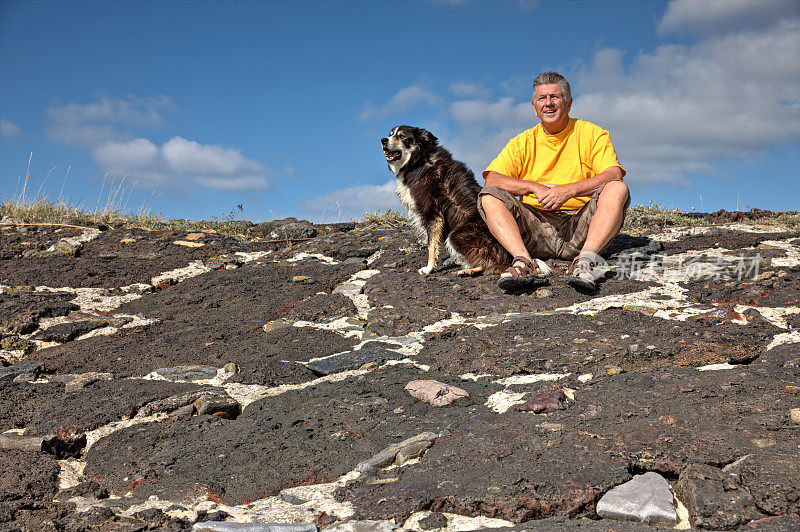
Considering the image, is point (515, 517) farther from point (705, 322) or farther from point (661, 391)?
point (705, 322)

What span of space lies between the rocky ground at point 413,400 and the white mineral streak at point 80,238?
6.25ft

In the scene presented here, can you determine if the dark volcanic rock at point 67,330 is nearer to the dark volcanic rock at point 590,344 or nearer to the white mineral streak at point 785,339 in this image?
the dark volcanic rock at point 590,344

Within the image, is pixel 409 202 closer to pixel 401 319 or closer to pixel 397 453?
pixel 401 319

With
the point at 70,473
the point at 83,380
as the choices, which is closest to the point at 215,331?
the point at 83,380

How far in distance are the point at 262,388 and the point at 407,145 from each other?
322cm

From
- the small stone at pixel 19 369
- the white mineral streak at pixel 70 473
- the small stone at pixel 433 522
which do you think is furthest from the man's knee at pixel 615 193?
the small stone at pixel 19 369

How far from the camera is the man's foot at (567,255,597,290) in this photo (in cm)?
477

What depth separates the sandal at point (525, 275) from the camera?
4.87 metres

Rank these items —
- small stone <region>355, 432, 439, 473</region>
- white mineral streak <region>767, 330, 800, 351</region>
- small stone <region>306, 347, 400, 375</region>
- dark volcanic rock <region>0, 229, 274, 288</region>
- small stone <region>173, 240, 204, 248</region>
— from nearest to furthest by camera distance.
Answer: small stone <region>355, 432, 439, 473</region> < white mineral streak <region>767, 330, 800, 351</region> < small stone <region>306, 347, 400, 375</region> < dark volcanic rock <region>0, 229, 274, 288</region> < small stone <region>173, 240, 204, 248</region>

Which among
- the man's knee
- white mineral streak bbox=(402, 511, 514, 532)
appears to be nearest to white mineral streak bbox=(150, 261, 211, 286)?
the man's knee

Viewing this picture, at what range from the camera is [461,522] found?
209cm

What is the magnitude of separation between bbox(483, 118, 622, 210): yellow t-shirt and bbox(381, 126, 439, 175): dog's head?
71 centimetres

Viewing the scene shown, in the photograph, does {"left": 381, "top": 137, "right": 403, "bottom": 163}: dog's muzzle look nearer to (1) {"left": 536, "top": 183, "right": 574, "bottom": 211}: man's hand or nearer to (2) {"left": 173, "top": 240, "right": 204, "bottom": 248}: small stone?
(1) {"left": 536, "top": 183, "right": 574, "bottom": 211}: man's hand

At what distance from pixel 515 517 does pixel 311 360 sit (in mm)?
2093
